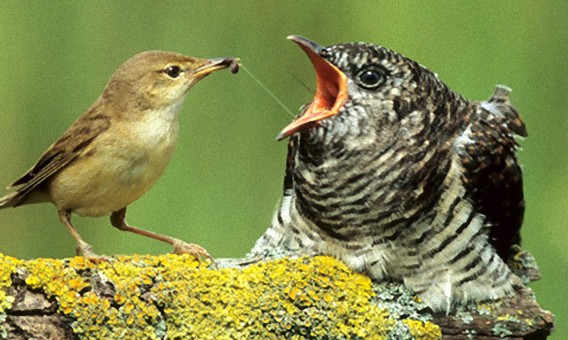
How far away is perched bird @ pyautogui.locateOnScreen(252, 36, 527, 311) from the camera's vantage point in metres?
2.50

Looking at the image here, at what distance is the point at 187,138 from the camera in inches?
129

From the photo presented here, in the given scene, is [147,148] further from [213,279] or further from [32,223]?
[32,223]

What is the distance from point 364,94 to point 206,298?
21.2 inches

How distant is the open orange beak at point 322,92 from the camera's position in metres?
2.49

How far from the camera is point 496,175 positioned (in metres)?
2.65

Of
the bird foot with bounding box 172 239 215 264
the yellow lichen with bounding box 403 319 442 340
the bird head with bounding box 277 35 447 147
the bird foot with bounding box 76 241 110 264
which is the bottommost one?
the yellow lichen with bounding box 403 319 442 340

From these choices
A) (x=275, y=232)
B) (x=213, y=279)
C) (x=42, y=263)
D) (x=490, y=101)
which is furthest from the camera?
(x=490, y=101)

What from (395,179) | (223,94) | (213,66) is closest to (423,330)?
(395,179)

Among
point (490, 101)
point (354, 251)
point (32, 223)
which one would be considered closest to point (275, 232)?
point (354, 251)

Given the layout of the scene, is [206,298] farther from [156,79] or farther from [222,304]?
[156,79]

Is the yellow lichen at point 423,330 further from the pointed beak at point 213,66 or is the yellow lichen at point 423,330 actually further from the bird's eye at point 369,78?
the pointed beak at point 213,66

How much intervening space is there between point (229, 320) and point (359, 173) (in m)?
0.43

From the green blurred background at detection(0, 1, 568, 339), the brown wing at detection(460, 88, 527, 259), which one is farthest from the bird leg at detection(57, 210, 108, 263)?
the brown wing at detection(460, 88, 527, 259)

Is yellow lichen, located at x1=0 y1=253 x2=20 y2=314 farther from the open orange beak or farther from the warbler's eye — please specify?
the warbler's eye
